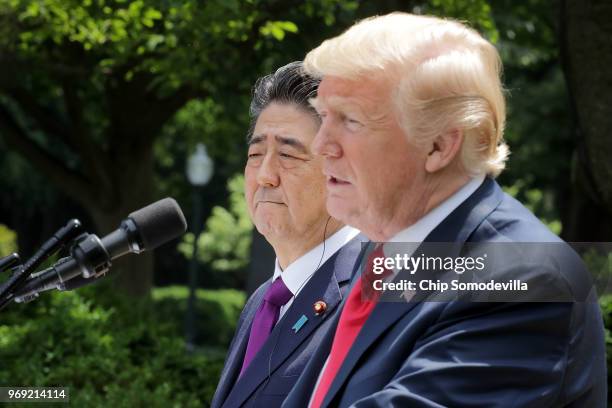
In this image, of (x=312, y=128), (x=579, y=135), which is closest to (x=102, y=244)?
(x=312, y=128)

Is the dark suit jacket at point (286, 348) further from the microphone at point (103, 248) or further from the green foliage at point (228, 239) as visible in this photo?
the green foliage at point (228, 239)

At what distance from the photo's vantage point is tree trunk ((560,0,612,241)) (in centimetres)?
566

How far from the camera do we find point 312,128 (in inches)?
136

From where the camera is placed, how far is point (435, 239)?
212 centimetres

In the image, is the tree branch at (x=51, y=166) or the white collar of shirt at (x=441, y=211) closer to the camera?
the white collar of shirt at (x=441, y=211)

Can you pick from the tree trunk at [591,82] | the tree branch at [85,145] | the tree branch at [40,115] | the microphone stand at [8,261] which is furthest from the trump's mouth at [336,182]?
the tree branch at [40,115]

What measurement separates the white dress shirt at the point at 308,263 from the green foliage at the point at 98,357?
216cm

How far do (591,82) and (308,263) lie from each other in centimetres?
312

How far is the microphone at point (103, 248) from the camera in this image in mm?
2371

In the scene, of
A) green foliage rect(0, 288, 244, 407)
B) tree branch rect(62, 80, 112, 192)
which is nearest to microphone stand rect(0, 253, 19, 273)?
green foliage rect(0, 288, 244, 407)

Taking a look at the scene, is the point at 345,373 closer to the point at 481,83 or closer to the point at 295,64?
the point at 481,83

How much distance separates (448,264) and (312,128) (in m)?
1.48

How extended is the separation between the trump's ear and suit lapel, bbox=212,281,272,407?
127cm

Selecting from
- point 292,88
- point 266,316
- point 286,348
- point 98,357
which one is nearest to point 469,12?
point 98,357
